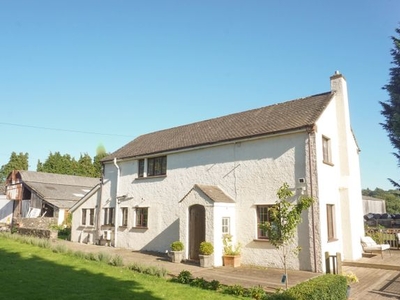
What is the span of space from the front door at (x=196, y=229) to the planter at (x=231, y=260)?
Result: 1650 millimetres

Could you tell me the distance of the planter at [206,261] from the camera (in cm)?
1480

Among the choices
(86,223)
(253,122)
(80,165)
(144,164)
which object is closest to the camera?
(253,122)

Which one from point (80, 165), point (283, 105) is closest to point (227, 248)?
point (283, 105)

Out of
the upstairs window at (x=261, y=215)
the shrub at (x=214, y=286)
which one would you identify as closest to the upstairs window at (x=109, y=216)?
the upstairs window at (x=261, y=215)

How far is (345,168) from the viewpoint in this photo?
56.4 ft

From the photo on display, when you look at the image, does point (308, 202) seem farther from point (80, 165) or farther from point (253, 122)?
point (80, 165)

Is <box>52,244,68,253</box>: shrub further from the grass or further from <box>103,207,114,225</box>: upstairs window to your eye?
<box>103,207,114,225</box>: upstairs window

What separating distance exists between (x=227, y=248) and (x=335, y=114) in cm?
944

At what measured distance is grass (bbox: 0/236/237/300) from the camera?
30.6 ft

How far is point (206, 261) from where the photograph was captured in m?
14.8

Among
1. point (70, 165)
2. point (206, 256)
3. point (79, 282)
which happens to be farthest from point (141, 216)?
point (70, 165)

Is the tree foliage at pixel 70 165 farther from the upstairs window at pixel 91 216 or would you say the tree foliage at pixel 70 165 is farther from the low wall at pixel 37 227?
the upstairs window at pixel 91 216

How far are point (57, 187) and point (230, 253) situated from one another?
106ft

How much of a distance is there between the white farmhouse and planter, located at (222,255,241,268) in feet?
1.07
